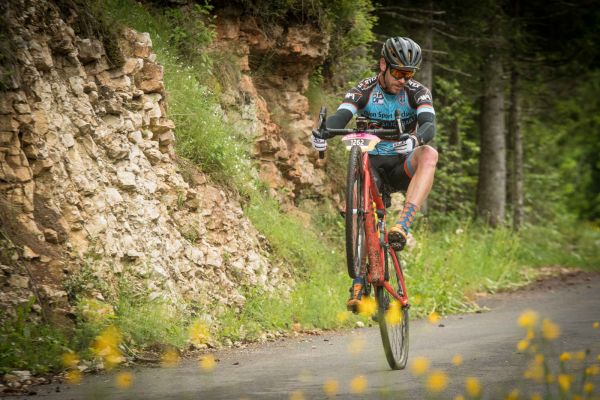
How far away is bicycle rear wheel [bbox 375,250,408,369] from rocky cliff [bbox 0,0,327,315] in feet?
7.28

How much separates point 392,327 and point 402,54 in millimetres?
2280

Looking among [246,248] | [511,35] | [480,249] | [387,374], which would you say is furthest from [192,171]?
[511,35]

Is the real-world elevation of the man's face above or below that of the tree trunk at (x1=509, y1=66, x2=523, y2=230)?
above

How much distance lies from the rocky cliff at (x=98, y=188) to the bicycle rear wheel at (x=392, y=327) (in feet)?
7.28

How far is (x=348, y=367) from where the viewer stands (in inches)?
306

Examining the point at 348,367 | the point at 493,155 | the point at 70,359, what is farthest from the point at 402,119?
the point at 493,155

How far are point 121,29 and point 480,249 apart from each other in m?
9.00

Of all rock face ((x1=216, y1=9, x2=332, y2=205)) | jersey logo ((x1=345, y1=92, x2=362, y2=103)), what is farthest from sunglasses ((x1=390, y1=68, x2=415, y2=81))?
rock face ((x1=216, y1=9, x2=332, y2=205))

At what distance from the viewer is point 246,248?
1105cm

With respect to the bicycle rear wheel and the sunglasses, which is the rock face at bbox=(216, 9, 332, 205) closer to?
the sunglasses

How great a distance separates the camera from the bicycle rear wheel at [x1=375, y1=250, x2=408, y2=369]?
7523 millimetres

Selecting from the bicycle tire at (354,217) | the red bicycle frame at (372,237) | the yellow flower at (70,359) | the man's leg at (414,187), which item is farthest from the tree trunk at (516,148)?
the yellow flower at (70,359)

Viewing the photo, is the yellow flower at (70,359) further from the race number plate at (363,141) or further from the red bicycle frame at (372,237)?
the race number plate at (363,141)

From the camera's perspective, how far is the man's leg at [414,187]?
775 cm
